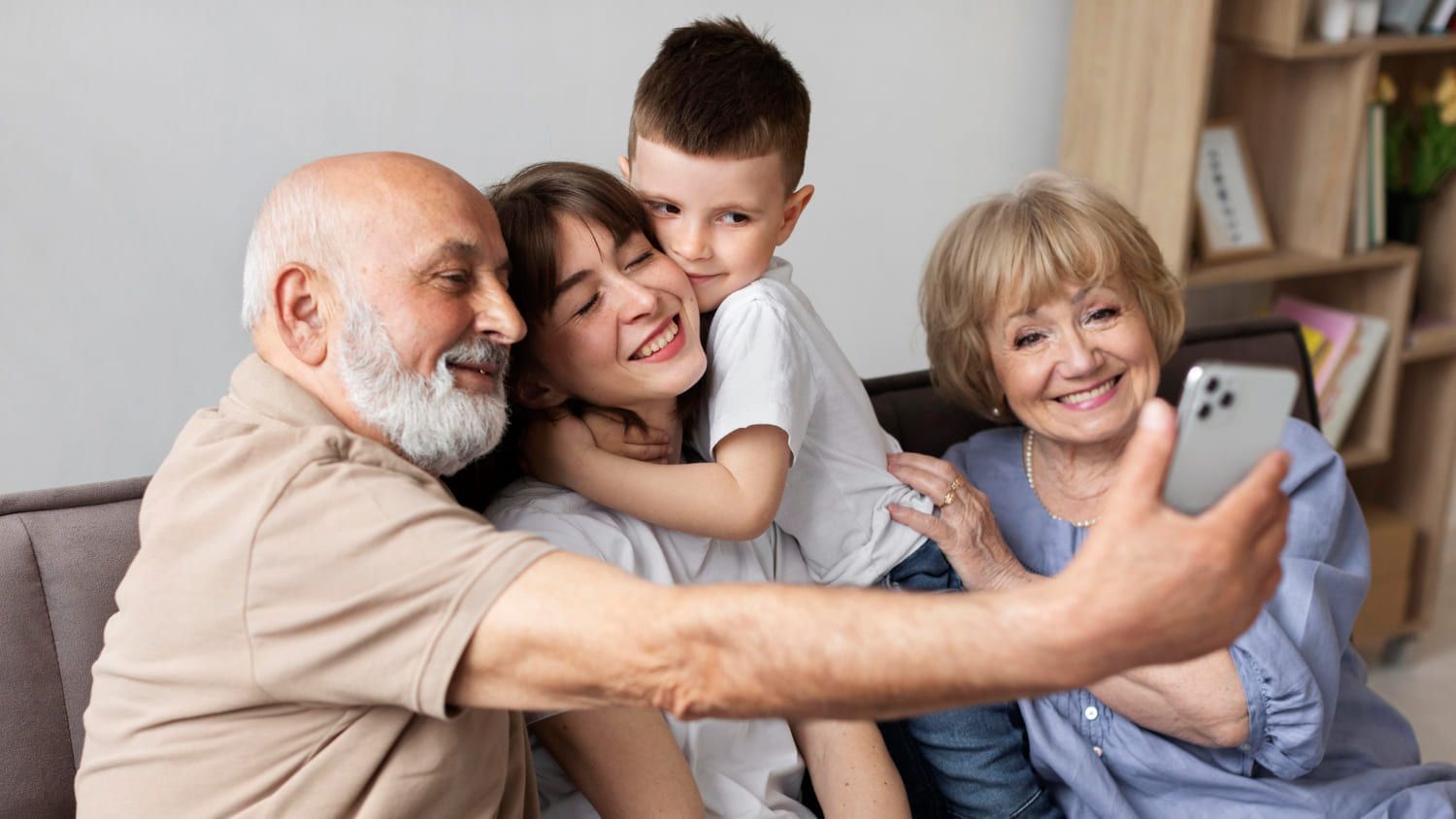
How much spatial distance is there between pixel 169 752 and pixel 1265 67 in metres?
3.03

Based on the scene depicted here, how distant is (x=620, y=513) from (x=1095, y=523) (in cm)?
62

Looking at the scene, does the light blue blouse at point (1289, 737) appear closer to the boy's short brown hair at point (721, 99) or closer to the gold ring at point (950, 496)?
the gold ring at point (950, 496)

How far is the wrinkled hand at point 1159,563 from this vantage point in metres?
0.93

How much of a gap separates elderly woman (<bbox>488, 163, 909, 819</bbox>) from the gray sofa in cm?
19

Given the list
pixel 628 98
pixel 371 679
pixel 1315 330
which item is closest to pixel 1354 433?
pixel 1315 330

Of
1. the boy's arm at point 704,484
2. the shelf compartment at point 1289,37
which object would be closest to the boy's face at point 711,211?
the boy's arm at point 704,484

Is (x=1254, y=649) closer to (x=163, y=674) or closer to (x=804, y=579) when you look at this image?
(x=804, y=579)

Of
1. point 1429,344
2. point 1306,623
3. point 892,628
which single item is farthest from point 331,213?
point 1429,344

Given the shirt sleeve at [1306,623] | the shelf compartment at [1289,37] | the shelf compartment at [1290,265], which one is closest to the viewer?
the shirt sleeve at [1306,623]

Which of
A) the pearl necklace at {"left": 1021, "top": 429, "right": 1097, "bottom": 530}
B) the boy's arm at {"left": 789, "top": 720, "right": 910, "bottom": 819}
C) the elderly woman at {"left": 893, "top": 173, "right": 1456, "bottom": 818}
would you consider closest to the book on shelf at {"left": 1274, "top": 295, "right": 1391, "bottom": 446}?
the elderly woman at {"left": 893, "top": 173, "right": 1456, "bottom": 818}

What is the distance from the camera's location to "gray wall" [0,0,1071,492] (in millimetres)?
2168

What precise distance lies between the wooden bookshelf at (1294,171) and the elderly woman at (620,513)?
1753 millimetres

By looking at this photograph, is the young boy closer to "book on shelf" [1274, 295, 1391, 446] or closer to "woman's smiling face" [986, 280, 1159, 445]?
"woman's smiling face" [986, 280, 1159, 445]

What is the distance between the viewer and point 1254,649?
1.71 metres
